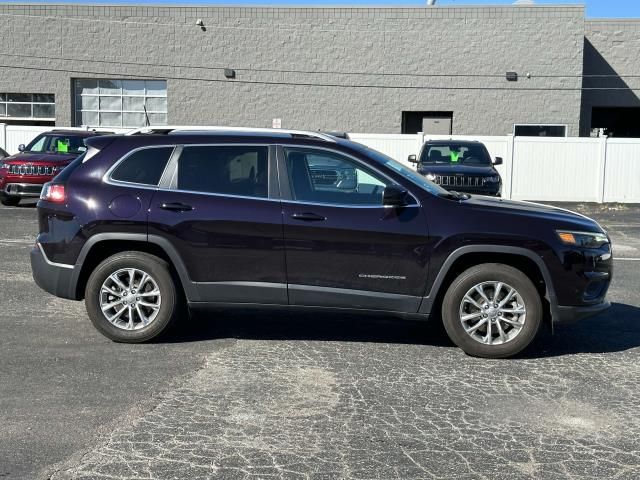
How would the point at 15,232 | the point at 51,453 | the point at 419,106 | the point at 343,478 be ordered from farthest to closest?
the point at 419,106 < the point at 15,232 < the point at 51,453 < the point at 343,478

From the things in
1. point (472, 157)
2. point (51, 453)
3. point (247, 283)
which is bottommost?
point (51, 453)

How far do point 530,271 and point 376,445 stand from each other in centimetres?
252

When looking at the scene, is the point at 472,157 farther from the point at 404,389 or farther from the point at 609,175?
the point at 404,389

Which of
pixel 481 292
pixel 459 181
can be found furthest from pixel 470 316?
pixel 459 181

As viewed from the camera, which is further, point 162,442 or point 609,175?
point 609,175

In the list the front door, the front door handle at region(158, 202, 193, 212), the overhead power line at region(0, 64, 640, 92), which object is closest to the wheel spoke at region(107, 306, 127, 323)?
the front door handle at region(158, 202, 193, 212)

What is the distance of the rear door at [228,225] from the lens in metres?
6.15

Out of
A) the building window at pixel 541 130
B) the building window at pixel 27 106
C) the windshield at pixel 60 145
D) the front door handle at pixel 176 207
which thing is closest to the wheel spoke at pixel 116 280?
the front door handle at pixel 176 207

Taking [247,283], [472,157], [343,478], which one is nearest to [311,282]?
[247,283]

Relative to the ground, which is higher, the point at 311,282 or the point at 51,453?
the point at 311,282

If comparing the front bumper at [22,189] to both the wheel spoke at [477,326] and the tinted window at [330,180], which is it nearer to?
the tinted window at [330,180]

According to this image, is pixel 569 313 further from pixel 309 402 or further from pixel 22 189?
pixel 22 189

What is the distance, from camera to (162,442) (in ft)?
14.3

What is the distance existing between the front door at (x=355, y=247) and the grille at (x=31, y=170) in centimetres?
1220
